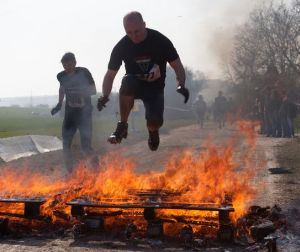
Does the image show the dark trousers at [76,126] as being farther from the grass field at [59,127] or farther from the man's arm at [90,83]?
the grass field at [59,127]

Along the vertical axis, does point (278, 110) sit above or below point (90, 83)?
above

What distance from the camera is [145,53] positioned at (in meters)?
5.71

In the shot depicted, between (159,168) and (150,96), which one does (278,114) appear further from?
(150,96)

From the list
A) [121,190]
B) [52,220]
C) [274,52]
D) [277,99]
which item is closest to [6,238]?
[52,220]

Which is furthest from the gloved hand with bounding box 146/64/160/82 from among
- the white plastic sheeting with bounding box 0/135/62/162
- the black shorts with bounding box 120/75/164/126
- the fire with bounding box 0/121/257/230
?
the white plastic sheeting with bounding box 0/135/62/162

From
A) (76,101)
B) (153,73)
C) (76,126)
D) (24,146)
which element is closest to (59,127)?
(24,146)

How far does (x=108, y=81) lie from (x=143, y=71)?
0.55 meters

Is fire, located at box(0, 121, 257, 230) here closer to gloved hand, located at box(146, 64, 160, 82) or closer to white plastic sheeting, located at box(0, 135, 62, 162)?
gloved hand, located at box(146, 64, 160, 82)

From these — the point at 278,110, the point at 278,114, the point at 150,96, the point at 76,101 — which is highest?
the point at 278,110

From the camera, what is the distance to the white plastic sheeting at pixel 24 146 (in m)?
13.2

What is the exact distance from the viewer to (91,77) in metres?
8.38

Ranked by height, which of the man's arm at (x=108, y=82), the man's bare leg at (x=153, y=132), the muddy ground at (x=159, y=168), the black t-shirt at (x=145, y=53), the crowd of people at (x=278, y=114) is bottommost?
the muddy ground at (x=159, y=168)

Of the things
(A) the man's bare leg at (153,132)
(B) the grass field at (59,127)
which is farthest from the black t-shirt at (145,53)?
(B) the grass field at (59,127)

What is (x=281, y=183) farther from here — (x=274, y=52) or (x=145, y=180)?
(x=274, y=52)
